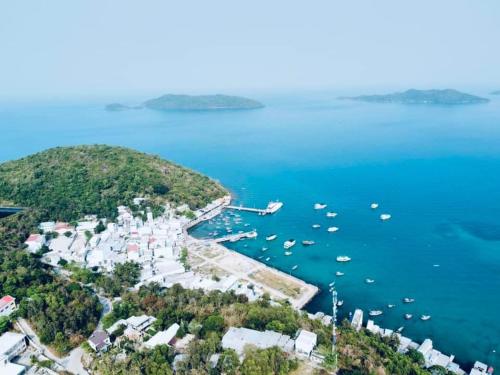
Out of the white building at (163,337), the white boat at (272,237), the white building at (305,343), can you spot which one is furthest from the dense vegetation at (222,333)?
the white boat at (272,237)

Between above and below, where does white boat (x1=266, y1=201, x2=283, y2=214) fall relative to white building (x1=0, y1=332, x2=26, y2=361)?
above

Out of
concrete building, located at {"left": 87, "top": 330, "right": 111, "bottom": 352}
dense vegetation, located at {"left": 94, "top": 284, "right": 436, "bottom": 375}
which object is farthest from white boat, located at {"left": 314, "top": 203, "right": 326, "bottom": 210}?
concrete building, located at {"left": 87, "top": 330, "right": 111, "bottom": 352}

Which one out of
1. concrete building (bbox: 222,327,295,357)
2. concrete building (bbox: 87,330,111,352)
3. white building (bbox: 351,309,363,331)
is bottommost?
white building (bbox: 351,309,363,331)

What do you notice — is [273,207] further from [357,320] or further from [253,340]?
[253,340]

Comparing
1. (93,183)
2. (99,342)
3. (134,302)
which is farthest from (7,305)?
(93,183)

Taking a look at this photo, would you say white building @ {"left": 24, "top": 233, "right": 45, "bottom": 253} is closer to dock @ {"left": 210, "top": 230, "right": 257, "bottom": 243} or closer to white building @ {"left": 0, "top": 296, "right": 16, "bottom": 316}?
white building @ {"left": 0, "top": 296, "right": 16, "bottom": 316}

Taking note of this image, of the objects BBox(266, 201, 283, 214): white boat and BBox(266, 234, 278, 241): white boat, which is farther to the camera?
BBox(266, 201, 283, 214): white boat

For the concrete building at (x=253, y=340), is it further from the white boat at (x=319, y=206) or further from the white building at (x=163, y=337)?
the white boat at (x=319, y=206)
